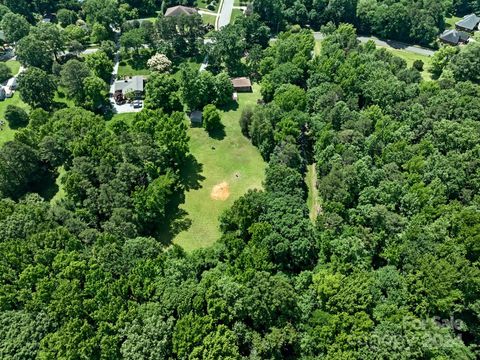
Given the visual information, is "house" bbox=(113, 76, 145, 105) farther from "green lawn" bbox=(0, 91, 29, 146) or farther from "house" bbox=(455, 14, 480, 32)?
"house" bbox=(455, 14, 480, 32)

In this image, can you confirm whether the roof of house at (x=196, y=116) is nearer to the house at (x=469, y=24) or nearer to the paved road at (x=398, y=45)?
the paved road at (x=398, y=45)

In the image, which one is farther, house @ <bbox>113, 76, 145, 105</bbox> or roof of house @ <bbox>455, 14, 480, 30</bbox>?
roof of house @ <bbox>455, 14, 480, 30</bbox>

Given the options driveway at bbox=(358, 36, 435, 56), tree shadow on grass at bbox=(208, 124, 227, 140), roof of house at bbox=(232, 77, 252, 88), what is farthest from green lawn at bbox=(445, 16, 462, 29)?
tree shadow on grass at bbox=(208, 124, 227, 140)

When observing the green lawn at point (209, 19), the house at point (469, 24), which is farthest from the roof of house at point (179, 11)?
the house at point (469, 24)

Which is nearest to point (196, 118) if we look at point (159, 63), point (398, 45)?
point (159, 63)

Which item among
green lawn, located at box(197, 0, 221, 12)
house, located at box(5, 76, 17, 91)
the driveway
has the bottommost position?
house, located at box(5, 76, 17, 91)

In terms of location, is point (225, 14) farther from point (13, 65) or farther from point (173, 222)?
point (173, 222)
